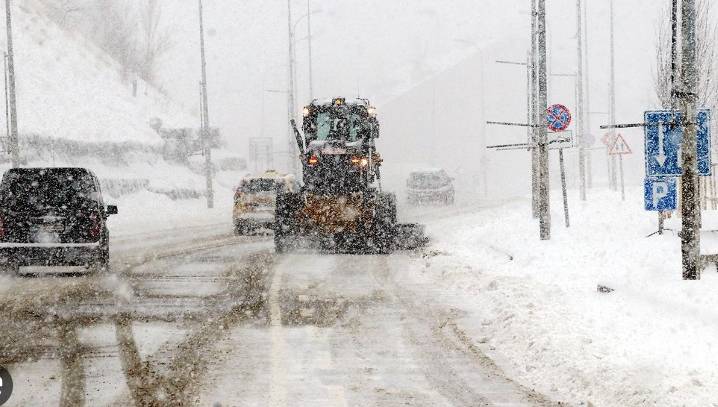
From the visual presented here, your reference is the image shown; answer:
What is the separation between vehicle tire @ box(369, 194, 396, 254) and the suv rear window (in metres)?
6.17

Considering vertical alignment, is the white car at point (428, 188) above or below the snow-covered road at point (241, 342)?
above

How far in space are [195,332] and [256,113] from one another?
169m

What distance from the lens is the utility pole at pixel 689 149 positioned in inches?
434

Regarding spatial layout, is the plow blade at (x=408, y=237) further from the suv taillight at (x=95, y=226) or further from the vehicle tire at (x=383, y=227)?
the suv taillight at (x=95, y=226)

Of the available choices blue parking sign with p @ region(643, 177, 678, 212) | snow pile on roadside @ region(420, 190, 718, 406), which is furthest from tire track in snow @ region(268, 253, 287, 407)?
blue parking sign with p @ region(643, 177, 678, 212)

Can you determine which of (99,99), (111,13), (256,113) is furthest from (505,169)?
(256,113)

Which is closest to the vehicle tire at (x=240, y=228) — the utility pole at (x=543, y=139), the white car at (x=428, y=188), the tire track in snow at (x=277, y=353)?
the utility pole at (x=543, y=139)

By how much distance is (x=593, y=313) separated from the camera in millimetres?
10148

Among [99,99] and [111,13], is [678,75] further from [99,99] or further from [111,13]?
[111,13]

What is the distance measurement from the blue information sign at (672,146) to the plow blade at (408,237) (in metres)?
8.53

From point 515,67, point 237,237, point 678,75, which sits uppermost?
point 515,67

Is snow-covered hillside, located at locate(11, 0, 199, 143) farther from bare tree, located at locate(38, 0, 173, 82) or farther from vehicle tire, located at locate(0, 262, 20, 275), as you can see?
vehicle tire, located at locate(0, 262, 20, 275)

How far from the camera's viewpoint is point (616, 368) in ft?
24.8

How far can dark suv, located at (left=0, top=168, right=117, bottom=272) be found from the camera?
15.4 m
